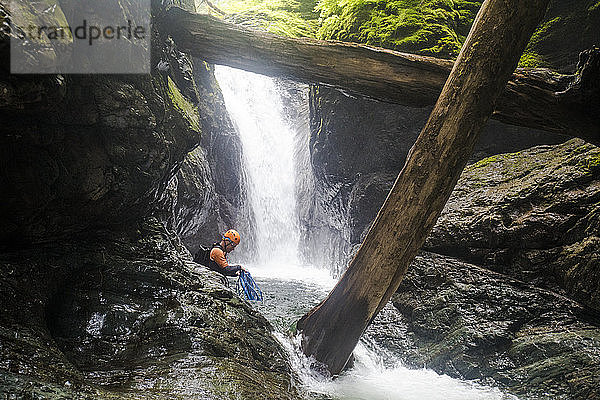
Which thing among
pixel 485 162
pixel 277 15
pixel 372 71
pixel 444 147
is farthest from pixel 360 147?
pixel 277 15

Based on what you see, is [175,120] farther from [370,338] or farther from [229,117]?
[229,117]

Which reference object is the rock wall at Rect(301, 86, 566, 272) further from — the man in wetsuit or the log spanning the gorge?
the man in wetsuit

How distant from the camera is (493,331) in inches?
167

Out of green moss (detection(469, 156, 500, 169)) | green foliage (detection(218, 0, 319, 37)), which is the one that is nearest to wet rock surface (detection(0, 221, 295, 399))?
green moss (detection(469, 156, 500, 169))

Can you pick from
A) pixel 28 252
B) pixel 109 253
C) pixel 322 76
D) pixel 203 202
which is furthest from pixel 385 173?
pixel 28 252

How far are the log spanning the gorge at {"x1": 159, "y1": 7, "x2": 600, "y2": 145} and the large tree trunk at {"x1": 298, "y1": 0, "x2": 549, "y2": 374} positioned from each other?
0.90 metres

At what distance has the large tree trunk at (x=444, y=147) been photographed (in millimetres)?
3354

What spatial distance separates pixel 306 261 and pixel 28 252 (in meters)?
9.69

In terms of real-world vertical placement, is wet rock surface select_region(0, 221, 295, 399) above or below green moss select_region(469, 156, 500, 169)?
below

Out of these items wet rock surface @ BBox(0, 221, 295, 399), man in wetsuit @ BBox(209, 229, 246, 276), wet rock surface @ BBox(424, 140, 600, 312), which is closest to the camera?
wet rock surface @ BBox(0, 221, 295, 399)

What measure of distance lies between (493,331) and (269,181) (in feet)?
30.5

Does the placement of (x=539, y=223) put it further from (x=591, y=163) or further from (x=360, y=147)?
(x=360, y=147)

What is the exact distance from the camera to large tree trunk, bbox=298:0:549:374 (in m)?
3.35

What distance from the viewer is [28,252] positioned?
3072mm
